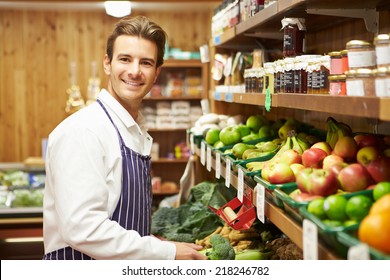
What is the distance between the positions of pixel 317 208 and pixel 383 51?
A: 0.42m

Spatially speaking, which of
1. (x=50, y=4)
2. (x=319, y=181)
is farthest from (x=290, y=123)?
(x=50, y=4)

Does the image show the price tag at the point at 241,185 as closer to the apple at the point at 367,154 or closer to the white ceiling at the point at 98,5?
the apple at the point at 367,154

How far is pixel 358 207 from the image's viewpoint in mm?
1294

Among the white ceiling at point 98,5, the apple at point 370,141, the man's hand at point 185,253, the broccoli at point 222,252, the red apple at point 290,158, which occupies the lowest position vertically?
the broccoli at point 222,252

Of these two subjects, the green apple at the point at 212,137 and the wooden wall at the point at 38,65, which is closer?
the green apple at the point at 212,137

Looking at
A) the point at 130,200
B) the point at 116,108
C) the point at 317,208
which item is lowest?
the point at 130,200

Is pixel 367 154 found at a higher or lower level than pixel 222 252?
higher

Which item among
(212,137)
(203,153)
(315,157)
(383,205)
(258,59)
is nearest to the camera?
(383,205)

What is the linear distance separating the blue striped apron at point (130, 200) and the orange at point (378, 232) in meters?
1.03

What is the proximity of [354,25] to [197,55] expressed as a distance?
4.84 metres

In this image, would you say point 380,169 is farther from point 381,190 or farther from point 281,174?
point 281,174

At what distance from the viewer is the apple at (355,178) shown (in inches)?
56.7

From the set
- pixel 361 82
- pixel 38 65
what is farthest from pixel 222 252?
pixel 38 65

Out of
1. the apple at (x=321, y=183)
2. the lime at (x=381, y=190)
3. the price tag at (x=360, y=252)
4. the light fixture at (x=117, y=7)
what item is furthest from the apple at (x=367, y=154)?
the light fixture at (x=117, y=7)
